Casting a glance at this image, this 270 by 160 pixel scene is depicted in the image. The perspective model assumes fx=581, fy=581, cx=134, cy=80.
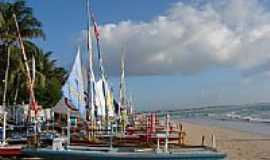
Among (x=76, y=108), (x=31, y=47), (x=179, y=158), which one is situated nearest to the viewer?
(x=179, y=158)

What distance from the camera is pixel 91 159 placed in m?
19.4

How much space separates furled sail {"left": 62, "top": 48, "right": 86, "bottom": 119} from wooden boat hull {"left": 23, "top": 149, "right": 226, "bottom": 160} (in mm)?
4237

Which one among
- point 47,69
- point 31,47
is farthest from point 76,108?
point 47,69

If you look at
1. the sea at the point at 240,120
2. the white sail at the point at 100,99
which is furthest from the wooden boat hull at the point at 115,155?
the sea at the point at 240,120

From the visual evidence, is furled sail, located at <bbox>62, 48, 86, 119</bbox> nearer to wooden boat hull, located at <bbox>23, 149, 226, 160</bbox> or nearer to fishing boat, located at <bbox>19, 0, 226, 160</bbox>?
fishing boat, located at <bbox>19, 0, 226, 160</bbox>

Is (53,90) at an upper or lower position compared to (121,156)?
upper

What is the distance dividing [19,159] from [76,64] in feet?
16.0

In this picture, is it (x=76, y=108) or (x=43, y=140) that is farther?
(x=76, y=108)

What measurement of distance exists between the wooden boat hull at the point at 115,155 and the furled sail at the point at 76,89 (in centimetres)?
424

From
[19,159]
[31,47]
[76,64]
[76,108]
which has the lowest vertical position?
[19,159]

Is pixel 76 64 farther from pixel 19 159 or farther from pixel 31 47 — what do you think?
pixel 31 47

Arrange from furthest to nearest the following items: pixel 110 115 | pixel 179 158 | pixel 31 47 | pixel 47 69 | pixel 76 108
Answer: pixel 47 69 < pixel 31 47 < pixel 110 115 < pixel 76 108 < pixel 179 158

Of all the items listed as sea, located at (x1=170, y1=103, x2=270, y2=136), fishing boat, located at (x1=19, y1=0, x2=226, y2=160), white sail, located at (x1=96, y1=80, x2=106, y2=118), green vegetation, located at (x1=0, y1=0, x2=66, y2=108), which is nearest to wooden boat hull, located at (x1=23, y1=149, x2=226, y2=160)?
fishing boat, located at (x1=19, y1=0, x2=226, y2=160)

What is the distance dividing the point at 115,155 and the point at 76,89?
234 inches
